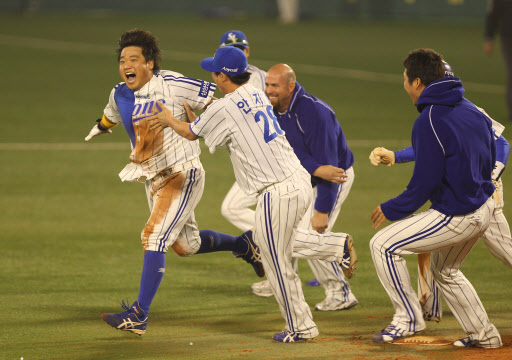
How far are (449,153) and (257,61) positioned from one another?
20.0 meters

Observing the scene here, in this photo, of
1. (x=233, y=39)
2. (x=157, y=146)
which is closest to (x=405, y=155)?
(x=157, y=146)

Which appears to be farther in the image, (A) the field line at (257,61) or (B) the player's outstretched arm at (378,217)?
(A) the field line at (257,61)

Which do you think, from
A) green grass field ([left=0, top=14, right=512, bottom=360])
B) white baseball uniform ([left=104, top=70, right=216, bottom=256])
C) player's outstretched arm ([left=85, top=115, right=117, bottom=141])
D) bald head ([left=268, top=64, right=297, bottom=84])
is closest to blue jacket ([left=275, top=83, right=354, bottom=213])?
bald head ([left=268, top=64, right=297, bottom=84])

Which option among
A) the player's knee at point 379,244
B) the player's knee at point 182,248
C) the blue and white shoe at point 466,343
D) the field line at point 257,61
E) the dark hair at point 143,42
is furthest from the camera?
the field line at point 257,61

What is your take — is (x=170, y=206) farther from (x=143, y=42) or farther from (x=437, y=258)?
(x=437, y=258)

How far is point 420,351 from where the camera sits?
19.5 feet

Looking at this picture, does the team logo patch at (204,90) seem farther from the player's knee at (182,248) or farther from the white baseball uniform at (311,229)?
the player's knee at (182,248)

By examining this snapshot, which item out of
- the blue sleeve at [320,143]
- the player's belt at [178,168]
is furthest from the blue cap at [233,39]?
the player's belt at [178,168]

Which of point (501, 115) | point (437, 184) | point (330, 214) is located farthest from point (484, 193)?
point (501, 115)

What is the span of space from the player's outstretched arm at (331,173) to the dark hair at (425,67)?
1135mm

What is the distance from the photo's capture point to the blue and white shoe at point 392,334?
605cm

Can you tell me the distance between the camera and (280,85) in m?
6.85

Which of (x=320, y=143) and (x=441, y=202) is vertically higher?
(x=320, y=143)

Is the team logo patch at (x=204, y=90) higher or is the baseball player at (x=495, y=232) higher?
the team logo patch at (x=204, y=90)
